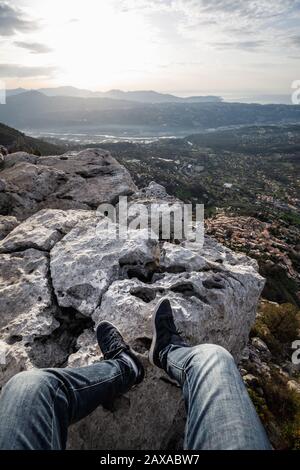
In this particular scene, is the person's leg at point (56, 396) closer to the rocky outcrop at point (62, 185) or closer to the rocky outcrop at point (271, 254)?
the rocky outcrop at point (62, 185)

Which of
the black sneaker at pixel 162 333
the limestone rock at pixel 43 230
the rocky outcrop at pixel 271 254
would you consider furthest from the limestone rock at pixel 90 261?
the rocky outcrop at pixel 271 254

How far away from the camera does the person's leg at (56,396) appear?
3031 mm

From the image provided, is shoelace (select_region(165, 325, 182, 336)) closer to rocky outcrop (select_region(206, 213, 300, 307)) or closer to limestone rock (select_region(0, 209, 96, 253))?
limestone rock (select_region(0, 209, 96, 253))

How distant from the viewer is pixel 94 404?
13.1 ft

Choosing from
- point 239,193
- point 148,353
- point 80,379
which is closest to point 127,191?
point 148,353

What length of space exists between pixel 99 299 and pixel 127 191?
6.94 m

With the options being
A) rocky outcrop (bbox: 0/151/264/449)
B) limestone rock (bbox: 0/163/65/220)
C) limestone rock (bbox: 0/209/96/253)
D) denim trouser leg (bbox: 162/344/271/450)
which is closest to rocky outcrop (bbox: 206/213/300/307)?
limestone rock (bbox: 0/163/65/220)

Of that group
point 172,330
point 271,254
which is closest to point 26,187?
point 172,330

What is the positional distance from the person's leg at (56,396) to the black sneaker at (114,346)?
0.04 feet

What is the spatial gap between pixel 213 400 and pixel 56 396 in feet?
5.42

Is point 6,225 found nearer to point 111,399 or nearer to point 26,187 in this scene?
point 26,187

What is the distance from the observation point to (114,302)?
5.74m

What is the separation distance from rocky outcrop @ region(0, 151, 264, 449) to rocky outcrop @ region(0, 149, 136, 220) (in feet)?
9.44
